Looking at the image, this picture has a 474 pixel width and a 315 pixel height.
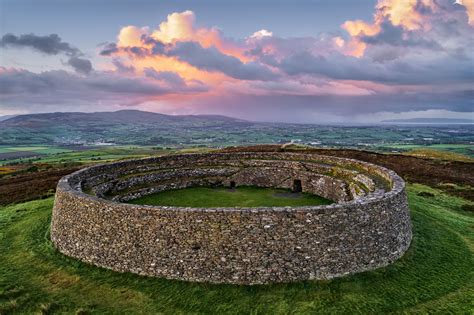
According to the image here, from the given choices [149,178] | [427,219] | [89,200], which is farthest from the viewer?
[149,178]

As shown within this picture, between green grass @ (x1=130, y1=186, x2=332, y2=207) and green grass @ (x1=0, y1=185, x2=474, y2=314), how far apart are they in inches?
318

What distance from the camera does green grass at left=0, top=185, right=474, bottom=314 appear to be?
12.5 meters

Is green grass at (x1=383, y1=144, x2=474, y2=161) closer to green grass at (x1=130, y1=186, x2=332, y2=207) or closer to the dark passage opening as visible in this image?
the dark passage opening

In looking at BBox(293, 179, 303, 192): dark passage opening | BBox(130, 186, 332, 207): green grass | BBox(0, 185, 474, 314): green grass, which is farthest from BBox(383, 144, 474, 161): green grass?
BBox(0, 185, 474, 314): green grass

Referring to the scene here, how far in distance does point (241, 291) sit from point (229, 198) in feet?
38.5

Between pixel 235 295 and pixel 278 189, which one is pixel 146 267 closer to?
Result: pixel 235 295

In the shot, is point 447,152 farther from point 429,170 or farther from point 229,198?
point 229,198

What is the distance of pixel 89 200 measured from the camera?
16.6m

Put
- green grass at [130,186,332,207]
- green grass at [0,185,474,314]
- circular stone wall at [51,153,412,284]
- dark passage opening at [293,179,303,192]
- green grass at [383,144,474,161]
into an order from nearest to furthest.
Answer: green grass at [0,185,474,314], circular stone wall at [51,153,412,284], green grass at [130,186,332,207], dark passage opening at [293,179,303,192], green grass at [383,144,474,161]

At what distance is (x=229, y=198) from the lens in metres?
24.8

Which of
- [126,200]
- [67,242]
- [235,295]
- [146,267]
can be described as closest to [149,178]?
[126,200]

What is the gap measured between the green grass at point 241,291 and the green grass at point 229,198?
8.07m

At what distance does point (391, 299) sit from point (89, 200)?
14.7 metres

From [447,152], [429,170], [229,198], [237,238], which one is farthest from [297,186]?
[447,152]
